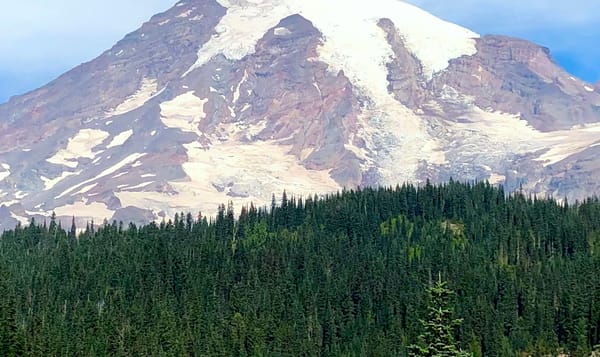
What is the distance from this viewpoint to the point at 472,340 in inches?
7781

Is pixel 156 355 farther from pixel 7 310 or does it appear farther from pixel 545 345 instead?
pixel 545 345

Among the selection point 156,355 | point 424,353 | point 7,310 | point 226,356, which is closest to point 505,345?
point 226,356

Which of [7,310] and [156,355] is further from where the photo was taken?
[156,355]

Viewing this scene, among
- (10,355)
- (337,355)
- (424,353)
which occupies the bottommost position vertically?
(337,355)

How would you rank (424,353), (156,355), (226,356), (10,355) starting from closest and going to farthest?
(424,353) < (10,355) < (156,355) < (226,356)

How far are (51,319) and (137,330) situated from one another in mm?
18328

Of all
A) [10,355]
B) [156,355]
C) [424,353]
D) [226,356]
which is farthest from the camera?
[226,356]

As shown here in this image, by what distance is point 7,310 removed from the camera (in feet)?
468

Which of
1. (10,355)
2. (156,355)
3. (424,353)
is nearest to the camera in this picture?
(424,353)

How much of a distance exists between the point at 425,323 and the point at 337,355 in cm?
13991

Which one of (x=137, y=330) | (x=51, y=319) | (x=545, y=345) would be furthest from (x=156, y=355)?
(x=545, y=345)

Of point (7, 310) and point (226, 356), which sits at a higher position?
point (7, 310)

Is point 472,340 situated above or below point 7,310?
below

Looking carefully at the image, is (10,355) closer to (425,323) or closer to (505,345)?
(425,323)
